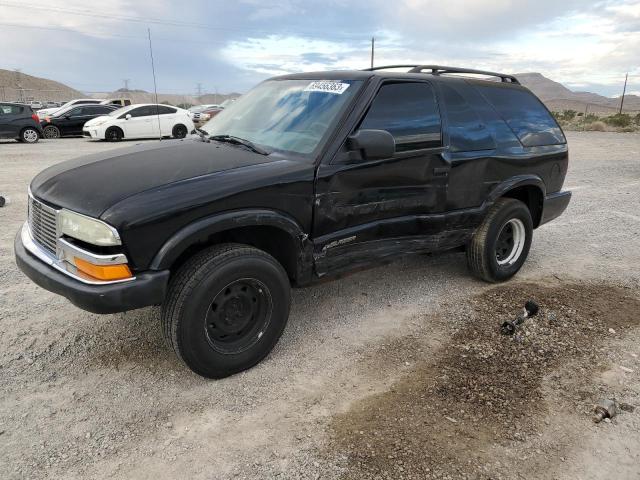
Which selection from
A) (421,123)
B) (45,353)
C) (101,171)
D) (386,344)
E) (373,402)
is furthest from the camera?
(421,123)

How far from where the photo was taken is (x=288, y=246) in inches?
128

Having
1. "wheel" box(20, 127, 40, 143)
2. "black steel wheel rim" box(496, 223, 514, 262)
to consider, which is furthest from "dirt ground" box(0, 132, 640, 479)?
"wheel" box(20, 127, 40, 143)

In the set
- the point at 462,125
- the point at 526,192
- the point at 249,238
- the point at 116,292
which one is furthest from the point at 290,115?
the point at 526,192

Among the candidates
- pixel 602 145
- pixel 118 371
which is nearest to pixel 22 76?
pixel 602 145

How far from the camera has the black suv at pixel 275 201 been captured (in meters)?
2.67

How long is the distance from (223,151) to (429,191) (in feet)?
5.42

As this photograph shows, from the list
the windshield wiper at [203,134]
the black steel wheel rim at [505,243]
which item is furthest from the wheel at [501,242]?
the windshield wiper at [203,134]

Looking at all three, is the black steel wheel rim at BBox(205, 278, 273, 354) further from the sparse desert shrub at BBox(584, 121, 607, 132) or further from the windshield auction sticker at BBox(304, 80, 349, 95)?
the sparse desert shrub at BBox(584, 121, 607, 132)

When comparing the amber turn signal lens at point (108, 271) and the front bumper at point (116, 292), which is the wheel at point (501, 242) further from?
the amber turn signal lens at point (108, 271)

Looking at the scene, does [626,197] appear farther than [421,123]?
Yes

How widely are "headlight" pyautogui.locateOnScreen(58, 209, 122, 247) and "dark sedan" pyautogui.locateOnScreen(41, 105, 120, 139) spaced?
63.9 feet

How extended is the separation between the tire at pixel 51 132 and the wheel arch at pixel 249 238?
1958 centimetres

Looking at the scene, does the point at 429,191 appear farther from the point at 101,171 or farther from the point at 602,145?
the point at 602,145

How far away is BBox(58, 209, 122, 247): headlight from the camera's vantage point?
2.56 m
